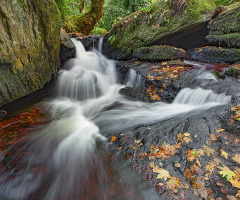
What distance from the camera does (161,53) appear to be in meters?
7.21

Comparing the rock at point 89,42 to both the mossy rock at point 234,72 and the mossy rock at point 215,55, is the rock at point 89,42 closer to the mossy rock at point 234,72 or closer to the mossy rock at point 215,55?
the mossy rock at point 215,55

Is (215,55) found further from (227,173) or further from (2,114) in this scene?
(2,114)

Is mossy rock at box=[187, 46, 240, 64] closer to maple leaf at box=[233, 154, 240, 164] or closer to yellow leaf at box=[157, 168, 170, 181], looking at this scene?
maple leaf at box=[233, 154, 240, 164]

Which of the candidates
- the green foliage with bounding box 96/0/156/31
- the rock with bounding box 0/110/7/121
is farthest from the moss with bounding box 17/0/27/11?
the green foliage with bounding box 96/0/156/31

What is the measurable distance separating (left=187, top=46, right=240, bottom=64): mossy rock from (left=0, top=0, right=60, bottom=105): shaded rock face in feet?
22.2

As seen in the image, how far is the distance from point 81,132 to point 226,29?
748 centimetres

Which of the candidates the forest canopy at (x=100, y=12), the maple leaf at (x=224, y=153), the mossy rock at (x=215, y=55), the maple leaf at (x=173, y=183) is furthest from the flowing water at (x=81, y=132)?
the forest canopy at (x=100, y=12)

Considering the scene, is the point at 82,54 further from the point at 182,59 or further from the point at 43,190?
the point at 43,190

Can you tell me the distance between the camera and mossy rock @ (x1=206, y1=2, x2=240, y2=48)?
19.2 feet

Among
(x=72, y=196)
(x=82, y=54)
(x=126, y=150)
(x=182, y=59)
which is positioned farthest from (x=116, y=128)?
(x=82, y=54)

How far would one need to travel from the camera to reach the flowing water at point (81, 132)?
2.31m

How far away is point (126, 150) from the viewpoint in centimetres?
281

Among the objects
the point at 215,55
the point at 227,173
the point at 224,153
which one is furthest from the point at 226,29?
the point at 227,173

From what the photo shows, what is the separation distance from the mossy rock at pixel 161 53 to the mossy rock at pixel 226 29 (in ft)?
4.83
